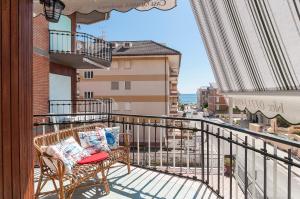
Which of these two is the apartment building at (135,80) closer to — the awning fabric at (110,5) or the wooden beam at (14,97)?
the awning fabric at (110,5)

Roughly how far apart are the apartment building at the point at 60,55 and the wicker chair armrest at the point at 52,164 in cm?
721

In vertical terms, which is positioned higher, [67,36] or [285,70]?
[67,36]

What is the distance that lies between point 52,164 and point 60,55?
9301 millimetres

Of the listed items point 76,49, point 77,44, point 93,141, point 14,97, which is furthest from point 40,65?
point 14,97

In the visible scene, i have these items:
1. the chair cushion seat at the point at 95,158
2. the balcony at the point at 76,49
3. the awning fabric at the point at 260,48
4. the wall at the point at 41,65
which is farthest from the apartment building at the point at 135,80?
the chair cushion seat at the point at 95,158

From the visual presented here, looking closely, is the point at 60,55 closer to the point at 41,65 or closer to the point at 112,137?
the point at 41,65

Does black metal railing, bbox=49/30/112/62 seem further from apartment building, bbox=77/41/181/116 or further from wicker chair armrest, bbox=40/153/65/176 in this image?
apartment building, bbox=77/41/181/116

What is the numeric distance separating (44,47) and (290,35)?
408 inches

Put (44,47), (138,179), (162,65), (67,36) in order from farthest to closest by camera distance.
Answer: (162,65), (67,36), (44,47), (138,179)

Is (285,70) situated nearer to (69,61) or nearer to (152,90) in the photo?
(69,61)

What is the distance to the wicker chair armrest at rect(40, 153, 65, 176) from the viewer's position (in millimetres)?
3529

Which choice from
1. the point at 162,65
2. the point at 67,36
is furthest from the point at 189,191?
the point at 162,65

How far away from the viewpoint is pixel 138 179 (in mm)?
4938

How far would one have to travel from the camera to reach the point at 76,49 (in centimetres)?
1335
